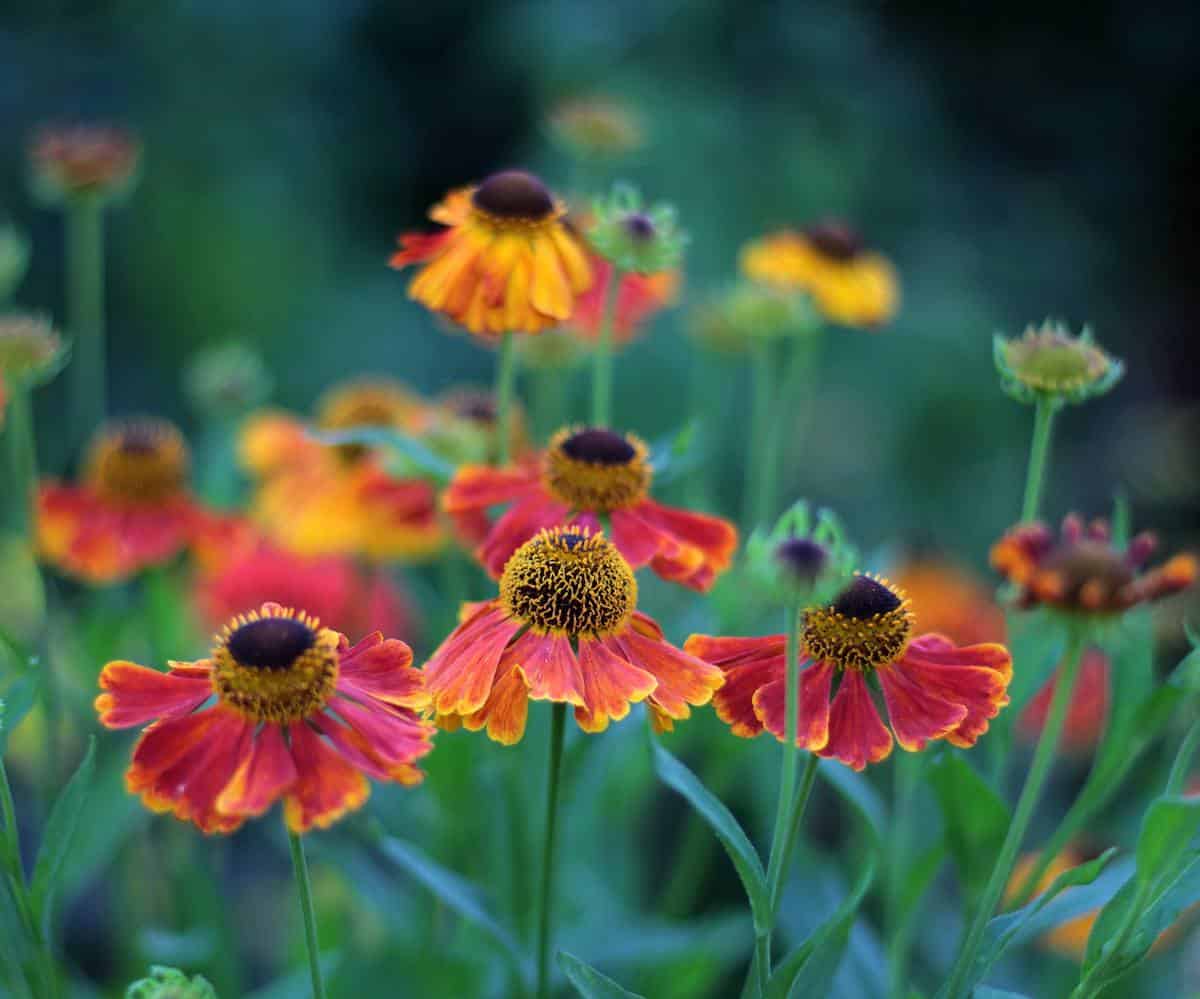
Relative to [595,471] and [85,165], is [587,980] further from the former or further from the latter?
[85,165]

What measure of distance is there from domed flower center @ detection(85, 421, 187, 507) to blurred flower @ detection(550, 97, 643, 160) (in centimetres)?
47

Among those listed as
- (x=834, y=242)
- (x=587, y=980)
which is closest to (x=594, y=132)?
(x=834, y=242)

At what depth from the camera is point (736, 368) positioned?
2432 millimetres

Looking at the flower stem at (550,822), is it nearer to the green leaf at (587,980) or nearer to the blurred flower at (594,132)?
the green leaf at (587,980)

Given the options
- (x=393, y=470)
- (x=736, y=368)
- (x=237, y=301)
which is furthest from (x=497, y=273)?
(x=237, y=301)

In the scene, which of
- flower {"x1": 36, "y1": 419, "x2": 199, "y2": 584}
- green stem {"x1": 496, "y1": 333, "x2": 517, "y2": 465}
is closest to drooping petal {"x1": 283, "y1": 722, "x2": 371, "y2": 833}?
green stem {"x1": 496, "y1": 333, "x2": 517, "y2": 465}

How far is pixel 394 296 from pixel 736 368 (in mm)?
783

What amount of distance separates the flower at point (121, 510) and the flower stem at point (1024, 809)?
77 centimetres

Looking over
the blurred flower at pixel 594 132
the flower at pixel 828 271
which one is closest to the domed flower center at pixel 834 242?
the flower at pixel 828 271

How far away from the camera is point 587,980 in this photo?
2.13 ft

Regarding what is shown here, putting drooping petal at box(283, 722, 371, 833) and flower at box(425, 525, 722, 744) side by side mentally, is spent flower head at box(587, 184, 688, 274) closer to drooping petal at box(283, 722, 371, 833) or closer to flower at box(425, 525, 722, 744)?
flower at box(425, 525, 722, 744)

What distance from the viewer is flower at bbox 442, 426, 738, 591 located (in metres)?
0.83

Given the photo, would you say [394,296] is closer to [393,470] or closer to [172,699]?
[393,470]

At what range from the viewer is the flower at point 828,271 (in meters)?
1.25
